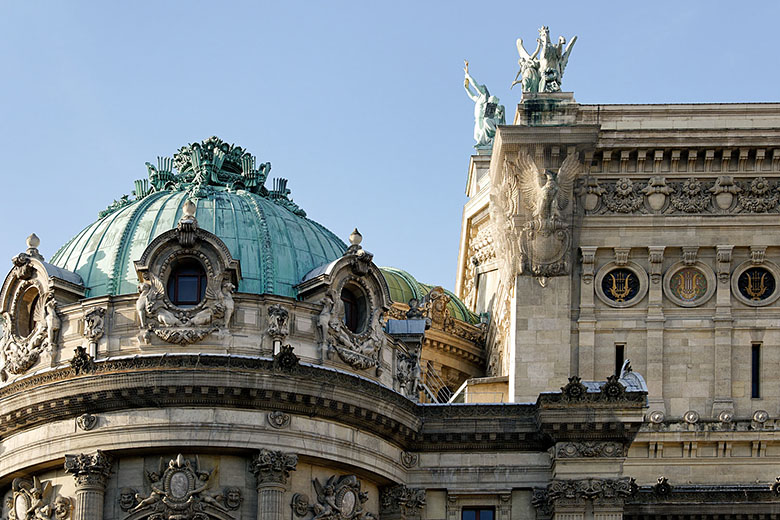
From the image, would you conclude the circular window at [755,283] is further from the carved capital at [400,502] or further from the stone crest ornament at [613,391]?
the carved capital at [400,502]

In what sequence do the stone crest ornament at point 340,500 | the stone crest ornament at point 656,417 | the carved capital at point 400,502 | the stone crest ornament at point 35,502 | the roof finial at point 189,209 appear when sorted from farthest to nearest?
the stone crest ornament at point 656,417 < the carved capital at point 400,502 < the roof finial at point 189,209 < the stone crest ornament at point 340,500 < the stone crest ornament at point 35,502

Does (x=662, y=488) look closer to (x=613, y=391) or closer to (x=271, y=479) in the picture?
(x=613, y=391)

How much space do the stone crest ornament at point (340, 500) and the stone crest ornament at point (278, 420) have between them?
173 cm

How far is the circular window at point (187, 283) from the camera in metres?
60.9

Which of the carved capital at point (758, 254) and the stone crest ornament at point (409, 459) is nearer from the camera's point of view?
the stone crest ornament at point (409, 459)

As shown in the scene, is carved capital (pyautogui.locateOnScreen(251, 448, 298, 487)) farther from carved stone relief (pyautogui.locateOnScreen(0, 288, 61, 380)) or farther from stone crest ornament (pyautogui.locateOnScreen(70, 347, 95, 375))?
carved stone relief (pyautogui.locateOnScreen(0, 288, 61, 380))

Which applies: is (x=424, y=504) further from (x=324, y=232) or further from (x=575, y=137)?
(x=575, y=137)

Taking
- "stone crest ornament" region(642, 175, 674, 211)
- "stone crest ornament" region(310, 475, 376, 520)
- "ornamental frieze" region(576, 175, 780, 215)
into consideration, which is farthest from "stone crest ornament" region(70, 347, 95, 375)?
"stone crest ornament" region(642, 175, 674, 211)

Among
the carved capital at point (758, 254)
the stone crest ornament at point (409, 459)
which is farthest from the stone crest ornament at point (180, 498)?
the carved capital at point (758, 254)

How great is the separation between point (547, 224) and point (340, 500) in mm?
14612

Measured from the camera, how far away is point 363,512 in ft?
199

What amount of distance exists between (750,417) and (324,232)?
14610 mm

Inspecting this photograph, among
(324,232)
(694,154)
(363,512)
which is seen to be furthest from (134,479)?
(694,154)

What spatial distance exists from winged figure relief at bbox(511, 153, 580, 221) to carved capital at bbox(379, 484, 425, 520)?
492 inches
